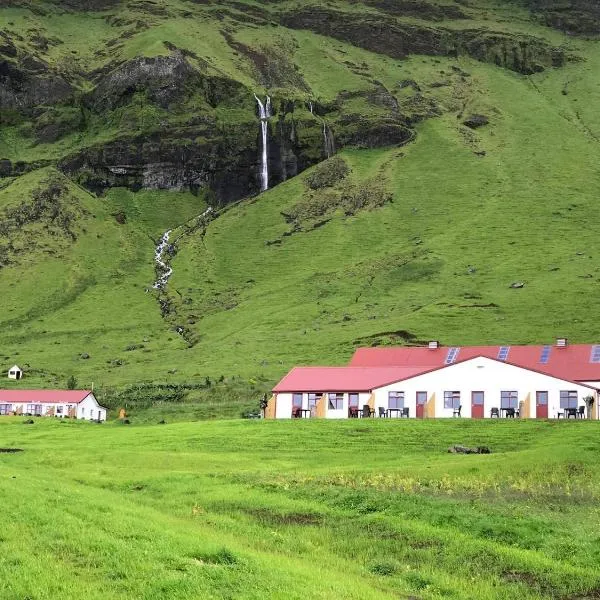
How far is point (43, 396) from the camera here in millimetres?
103562

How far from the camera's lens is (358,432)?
190 feet

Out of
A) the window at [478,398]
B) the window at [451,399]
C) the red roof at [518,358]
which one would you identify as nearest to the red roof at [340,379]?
the red roof at [518,358]

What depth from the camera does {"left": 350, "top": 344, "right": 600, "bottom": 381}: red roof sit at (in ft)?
252

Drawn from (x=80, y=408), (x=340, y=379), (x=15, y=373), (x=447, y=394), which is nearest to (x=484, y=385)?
(x=447, y=394)

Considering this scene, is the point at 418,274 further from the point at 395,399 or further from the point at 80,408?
the point at 395,399

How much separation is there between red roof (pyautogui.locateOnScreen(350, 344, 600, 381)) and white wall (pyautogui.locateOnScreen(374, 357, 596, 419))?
3.33ft

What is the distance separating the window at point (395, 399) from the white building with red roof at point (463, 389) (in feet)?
0.29

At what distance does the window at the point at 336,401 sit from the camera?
77125mm

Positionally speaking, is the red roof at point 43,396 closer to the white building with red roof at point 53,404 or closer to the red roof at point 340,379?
the white building with red roof at point 53,404


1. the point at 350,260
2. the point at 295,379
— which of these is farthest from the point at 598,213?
the point at 295,379

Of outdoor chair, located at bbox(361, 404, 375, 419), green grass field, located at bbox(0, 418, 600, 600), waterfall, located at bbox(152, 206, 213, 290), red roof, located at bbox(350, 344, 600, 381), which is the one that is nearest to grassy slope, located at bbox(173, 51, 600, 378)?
waterfall, located at bbox(152, 206, 213, 290)

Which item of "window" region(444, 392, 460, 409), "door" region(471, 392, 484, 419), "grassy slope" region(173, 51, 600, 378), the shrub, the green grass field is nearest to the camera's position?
the green grass field

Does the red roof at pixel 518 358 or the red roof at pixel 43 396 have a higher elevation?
the red roof at pixel 518 358

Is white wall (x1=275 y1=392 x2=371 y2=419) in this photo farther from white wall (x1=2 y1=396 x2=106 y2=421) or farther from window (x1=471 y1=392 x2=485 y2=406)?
white wall (x1=2 y1=396 x2=106 y2=421)
